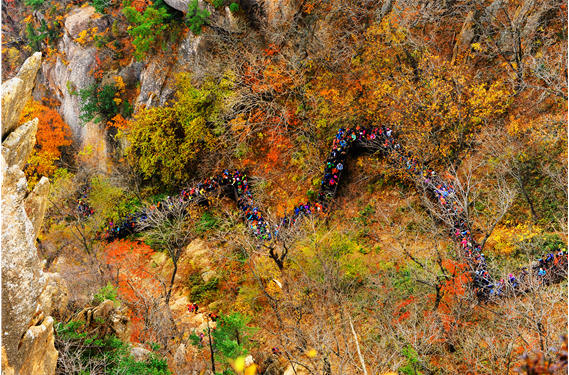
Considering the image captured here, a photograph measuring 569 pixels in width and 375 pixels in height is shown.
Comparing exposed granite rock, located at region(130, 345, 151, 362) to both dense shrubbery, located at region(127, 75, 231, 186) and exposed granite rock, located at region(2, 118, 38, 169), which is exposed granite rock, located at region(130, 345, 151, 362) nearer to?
exposed granite rock, located at region(2, 118, 38, 169)

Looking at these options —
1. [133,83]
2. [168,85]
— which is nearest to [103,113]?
[133,83]

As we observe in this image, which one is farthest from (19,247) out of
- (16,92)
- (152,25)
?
(152,25)

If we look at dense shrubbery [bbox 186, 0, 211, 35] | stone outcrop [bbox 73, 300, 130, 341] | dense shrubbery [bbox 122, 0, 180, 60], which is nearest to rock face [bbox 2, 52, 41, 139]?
stone outcrop [bbox 73, 300, 130, 341]

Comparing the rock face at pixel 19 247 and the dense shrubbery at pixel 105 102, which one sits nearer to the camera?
the rock face at pixel 19 247

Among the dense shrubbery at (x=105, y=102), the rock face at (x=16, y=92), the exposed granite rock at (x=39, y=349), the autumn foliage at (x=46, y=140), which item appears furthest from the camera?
the dense shrubbery at (x=105, y=102)

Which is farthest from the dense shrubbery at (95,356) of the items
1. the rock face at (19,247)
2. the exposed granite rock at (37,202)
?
the exposed granite rock at (37,202)

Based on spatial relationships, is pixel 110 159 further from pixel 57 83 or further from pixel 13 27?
pixel 13 27

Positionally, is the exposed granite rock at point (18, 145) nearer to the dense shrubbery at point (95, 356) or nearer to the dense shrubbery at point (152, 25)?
the dense shrubbery at point (95, 356)
